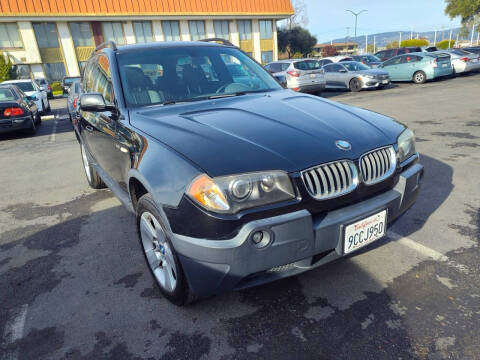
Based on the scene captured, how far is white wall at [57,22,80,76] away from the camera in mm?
32312

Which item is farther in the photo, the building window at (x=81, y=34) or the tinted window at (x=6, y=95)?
the building window at (x=81, y=34)

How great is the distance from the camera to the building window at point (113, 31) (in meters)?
33.7

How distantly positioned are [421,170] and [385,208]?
24.3 inches

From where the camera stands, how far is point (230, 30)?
38.1m

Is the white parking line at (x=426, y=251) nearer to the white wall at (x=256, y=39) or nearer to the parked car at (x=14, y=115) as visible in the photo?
the parked car at (x=14, y=115)

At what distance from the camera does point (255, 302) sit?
7.70 ft

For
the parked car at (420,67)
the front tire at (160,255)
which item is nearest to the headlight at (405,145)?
the front tire at (160,255)

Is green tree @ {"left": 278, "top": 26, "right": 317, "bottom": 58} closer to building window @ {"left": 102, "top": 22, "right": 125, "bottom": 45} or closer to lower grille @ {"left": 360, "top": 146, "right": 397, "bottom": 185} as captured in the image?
building window @ {"left": 102, "top": 22, "right": 125, "bottom": 45}

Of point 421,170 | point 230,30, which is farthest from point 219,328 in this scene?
point 230,30

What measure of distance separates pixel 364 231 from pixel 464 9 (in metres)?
46.1

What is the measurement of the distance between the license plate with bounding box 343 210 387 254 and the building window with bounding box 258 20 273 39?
41.5 meters

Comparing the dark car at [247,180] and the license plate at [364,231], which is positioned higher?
the dark car at [247,180]

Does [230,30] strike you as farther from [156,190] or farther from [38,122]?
[156,190]

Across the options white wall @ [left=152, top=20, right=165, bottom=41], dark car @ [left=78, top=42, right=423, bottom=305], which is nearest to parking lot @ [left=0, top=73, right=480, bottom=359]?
dark car @ [left=78, top=42, right=423, bottom=305]
